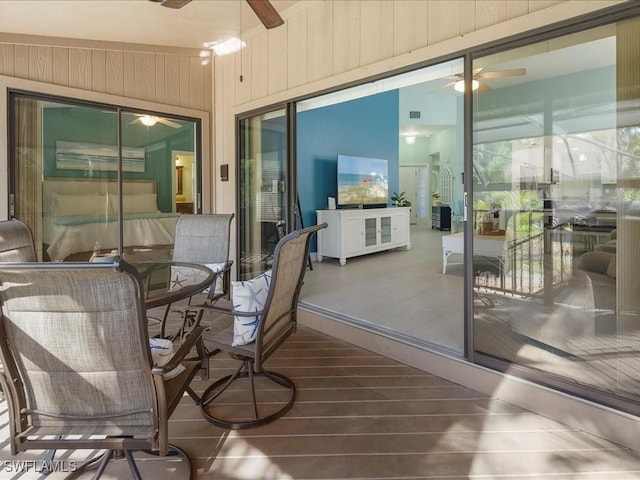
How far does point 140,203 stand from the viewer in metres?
4.56

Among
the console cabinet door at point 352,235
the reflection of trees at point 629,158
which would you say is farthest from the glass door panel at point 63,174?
the reflection of trees at point 629,158

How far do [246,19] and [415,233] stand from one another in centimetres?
885

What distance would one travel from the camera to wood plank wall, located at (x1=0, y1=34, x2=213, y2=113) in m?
3.69

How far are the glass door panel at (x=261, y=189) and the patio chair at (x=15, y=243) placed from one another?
219cm

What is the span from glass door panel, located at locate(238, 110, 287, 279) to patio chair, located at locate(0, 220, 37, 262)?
2193 mm

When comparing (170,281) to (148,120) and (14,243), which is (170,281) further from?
(148,120)

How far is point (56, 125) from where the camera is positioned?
13.0 feet

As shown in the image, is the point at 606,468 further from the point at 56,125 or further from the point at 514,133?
the point at 56,125

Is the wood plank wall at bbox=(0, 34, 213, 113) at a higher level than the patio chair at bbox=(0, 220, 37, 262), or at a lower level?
higher

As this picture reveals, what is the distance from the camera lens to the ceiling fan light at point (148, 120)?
14.9ft

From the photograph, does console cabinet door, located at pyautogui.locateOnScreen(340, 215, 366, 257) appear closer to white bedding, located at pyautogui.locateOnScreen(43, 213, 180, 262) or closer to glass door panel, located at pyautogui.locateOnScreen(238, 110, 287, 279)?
glass door panel, located at pyautogui.locateOnScreen(238, 110, 287, 279)

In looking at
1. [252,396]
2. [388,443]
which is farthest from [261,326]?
[388,443]

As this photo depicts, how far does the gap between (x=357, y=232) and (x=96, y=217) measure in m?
4.12

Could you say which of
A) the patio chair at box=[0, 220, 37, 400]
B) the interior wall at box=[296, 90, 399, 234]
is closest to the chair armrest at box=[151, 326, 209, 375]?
the patio chair at box=[0, 220, 37, 400]
